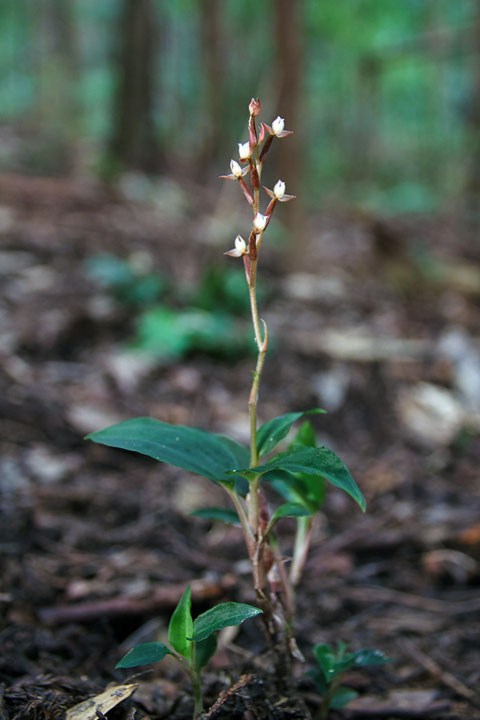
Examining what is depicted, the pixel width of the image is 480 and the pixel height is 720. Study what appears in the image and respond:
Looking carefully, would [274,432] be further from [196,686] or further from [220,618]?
[196,686]

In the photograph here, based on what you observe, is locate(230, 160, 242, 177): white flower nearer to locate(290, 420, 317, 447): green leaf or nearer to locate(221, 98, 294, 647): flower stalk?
locate(221, 98, 294, 647): flower stalk

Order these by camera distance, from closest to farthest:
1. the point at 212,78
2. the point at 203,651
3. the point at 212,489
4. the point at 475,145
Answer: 1. the point at 203,651
2. the point at 212,489
3. the point at 212,78
4. the point at 475,145

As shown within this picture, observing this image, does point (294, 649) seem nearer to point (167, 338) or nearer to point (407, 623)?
point (407, 623)

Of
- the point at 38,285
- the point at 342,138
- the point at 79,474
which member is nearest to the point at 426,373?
the point at 79,474

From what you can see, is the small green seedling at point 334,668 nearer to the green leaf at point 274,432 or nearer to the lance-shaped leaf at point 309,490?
the lance-shaped leaf at point 309,490

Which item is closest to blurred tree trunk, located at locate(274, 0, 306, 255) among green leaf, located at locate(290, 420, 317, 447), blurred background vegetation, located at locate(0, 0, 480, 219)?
blurred background vegetation, located at locate(0, 0, 480, 219)

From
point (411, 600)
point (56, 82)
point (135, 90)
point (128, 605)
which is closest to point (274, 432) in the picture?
point (128, 605)
